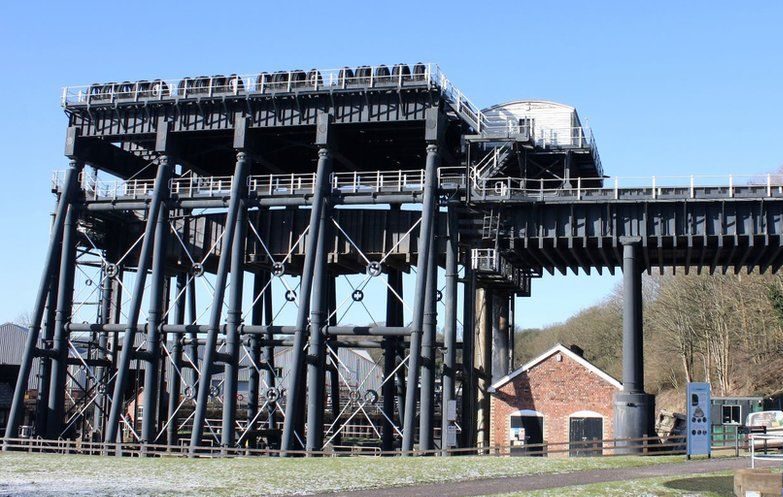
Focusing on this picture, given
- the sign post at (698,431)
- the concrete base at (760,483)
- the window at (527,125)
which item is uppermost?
the window at (527,125)

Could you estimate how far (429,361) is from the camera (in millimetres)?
40750

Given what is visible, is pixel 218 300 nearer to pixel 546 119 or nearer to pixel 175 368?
pixel 175 368

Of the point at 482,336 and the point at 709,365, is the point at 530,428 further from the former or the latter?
the point at 709,365

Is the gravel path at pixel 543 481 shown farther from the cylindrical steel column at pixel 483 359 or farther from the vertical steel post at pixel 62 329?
the vertical steel post at pixel 62 329

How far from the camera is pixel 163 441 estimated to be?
168 ft

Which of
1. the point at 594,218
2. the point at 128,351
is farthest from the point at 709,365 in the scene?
the point at 128,351

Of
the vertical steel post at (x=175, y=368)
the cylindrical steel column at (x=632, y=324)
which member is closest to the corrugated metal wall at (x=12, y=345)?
the vertical steel post at (x=175, y=368)

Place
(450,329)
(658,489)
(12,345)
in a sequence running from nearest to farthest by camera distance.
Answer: (658,489) → (450,329) → (12,345)

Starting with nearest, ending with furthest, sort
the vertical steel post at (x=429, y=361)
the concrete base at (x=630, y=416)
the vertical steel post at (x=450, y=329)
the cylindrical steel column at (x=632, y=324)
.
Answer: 1. the concrete base at (x=630, y=416)
2. the cylindrical steel column at (x=632, y=324)
3. the vertical steel post at (x=429, y=361)
4. the vertical steel post at (x=450, y=329)

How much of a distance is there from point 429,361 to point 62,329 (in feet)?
61.2

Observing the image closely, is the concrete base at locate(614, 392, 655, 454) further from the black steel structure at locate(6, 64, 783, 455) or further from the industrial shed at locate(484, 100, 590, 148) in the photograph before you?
the industrial shed at locate(484, 100, 590, 148)

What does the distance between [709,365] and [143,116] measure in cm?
4511

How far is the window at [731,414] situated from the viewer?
4903 cm

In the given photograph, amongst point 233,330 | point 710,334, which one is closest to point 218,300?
point 233,330
